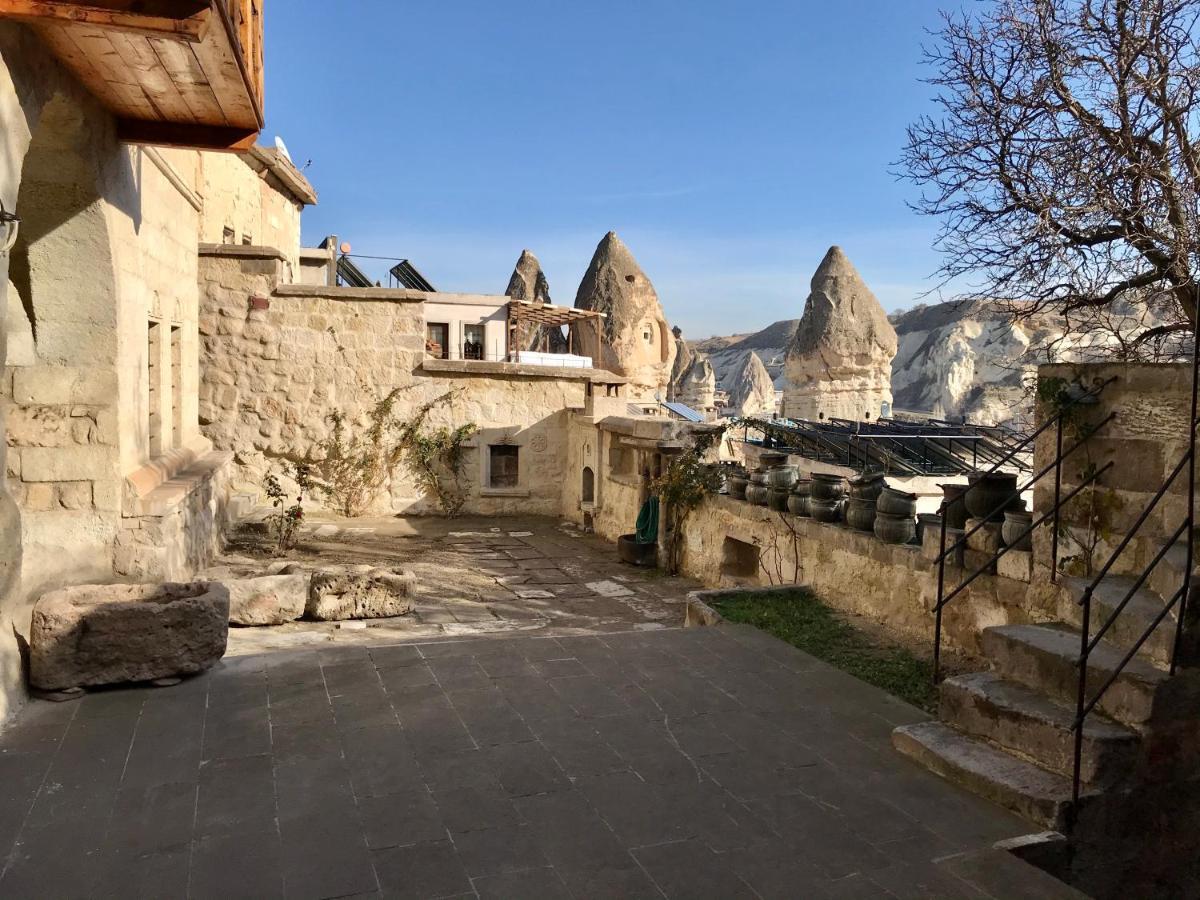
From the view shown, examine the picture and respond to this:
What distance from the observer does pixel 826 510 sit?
7453mm

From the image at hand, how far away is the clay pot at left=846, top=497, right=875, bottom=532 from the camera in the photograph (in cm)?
685

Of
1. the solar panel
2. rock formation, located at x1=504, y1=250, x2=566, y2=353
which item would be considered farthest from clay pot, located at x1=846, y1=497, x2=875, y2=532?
rock formation, located at x1=504, y1=250, x2=566, y2=353

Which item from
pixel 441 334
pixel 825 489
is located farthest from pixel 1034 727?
pixel 441 334

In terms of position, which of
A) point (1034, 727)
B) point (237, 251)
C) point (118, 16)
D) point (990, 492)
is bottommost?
point (1034, 727)

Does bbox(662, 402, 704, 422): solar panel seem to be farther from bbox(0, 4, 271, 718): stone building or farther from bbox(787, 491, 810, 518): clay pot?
bbox(0, 4, 271, 718): stone building

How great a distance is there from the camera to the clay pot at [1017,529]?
203 inches

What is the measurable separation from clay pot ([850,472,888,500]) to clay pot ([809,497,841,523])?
343mm

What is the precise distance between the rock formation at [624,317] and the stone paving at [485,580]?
23.4m

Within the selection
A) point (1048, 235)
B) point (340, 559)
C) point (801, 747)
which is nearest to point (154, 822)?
point (801, 747)

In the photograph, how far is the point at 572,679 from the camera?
186 inches

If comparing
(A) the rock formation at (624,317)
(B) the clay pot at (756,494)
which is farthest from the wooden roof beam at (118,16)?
(A) the rock formation at (624,317)

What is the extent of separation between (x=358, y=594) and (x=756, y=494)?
13.7 feet

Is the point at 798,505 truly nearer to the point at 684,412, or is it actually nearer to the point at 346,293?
the point at 346,293

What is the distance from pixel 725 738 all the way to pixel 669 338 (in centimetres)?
3660
